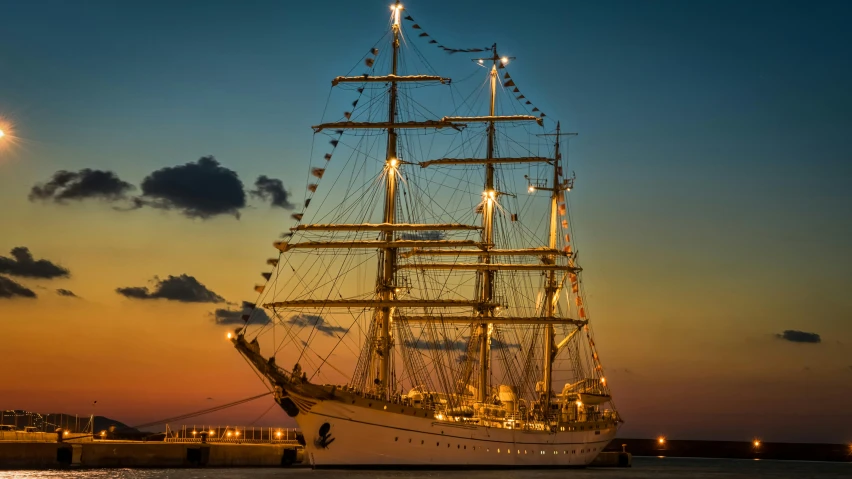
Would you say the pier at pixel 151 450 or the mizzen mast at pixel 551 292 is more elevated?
the mizzen mast at pixel 551 292


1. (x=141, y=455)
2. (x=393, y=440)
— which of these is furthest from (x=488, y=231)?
(x=141, y=455)

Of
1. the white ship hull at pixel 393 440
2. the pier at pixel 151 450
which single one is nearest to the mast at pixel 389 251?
the white ship hull at pixel 393 440

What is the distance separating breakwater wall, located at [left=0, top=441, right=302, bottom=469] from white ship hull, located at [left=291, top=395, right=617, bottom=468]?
34.5 feet

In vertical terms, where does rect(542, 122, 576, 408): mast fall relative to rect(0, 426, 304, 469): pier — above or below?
above

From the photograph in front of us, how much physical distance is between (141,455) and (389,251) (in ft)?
71.7

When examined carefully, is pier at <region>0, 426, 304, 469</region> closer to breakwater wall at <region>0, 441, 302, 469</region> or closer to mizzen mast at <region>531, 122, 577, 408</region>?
breakwater wall at <region>0, 441, 302, 469</region>

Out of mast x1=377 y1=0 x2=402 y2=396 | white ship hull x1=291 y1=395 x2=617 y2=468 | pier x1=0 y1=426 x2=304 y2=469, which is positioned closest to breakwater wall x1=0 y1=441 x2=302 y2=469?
pier x1=0 y1=426 x2=304 y2=469

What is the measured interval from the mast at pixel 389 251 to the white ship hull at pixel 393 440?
3240 mm

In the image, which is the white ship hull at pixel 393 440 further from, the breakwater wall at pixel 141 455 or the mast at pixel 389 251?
the breakwater wall at pixel 141 455

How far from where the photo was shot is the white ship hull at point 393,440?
65.8 meters

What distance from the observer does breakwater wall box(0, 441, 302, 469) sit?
2530 inches

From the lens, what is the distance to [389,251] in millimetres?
75188

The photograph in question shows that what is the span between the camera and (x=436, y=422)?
2827 inches

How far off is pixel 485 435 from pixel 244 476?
63.9ft
